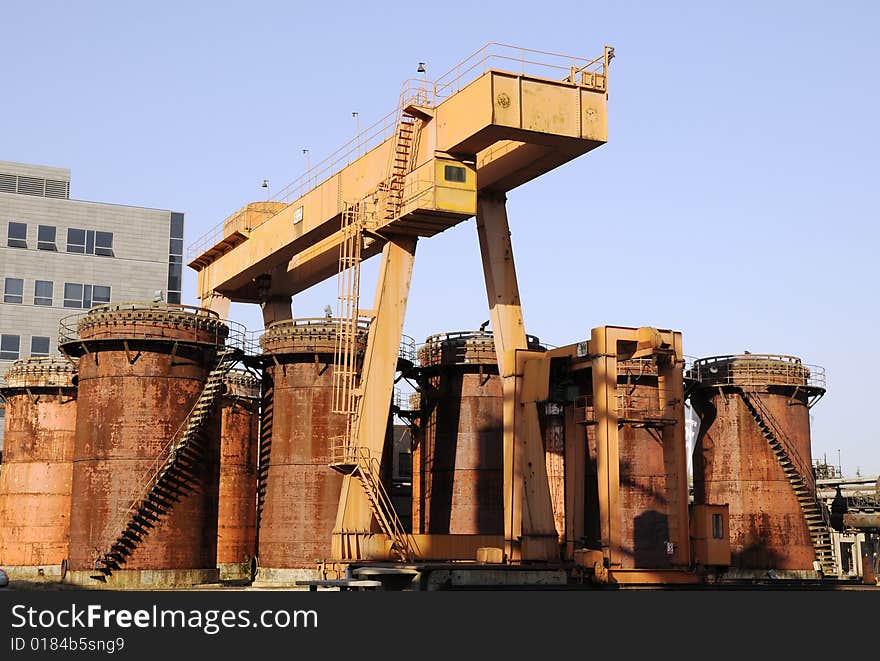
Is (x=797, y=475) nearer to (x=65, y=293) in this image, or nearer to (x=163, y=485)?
(x=163, y=485)

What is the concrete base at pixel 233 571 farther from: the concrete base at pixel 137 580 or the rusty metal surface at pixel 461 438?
the concrete base at pixel 137 580

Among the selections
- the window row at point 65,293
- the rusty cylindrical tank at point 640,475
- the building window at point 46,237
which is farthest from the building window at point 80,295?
the rusty cylindrical tank at point 640,475

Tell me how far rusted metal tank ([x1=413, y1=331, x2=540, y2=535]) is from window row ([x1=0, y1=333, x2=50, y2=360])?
116 ft

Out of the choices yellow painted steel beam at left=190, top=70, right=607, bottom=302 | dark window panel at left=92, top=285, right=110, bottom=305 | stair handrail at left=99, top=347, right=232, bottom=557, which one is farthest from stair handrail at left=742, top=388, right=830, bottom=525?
dark window panel at left=92, top=285, right=110, bottom=305

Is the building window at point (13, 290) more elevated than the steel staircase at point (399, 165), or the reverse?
the building window at point (13, 290)

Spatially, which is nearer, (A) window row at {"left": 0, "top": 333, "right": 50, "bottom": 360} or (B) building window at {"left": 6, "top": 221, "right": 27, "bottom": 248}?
(A) window row at {"left": 0, "top": 333, "right": 50, "bottom": 360}

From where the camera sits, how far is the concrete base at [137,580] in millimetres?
37062

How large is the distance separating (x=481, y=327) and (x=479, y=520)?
7.49 metres

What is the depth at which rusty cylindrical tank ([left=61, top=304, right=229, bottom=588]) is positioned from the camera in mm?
37562

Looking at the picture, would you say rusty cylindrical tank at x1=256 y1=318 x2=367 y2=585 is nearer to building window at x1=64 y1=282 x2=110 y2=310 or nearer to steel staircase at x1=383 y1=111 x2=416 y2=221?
steel staircase at x1=383 y1=111 x2=416 y2=221

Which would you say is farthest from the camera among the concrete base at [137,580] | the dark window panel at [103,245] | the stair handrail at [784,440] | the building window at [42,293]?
the dark window panel at [103,245]

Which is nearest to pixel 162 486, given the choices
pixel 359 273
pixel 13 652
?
pixel 359 273

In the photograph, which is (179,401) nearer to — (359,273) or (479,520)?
(359,273)

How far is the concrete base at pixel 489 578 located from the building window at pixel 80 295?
51.5 metres
